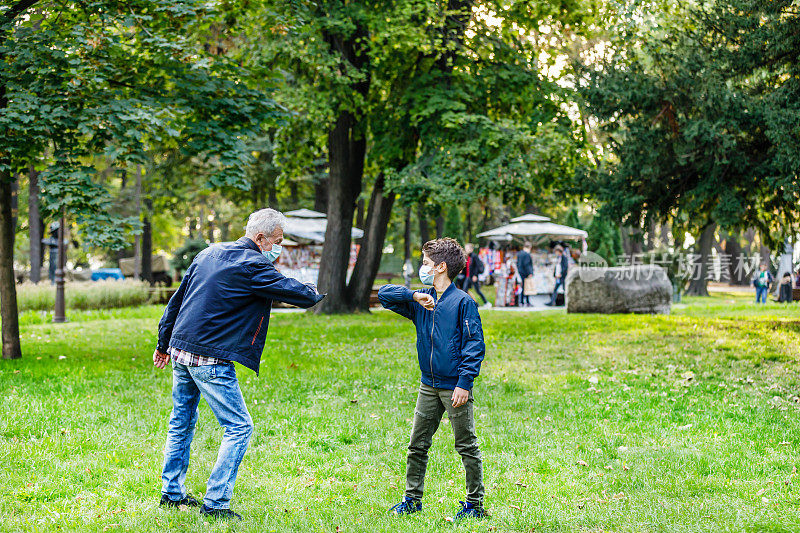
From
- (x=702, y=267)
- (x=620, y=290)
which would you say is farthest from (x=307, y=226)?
(x=702, y=267)

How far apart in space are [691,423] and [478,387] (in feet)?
8.46

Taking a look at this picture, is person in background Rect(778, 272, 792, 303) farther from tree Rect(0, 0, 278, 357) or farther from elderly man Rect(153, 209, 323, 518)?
elderly man Rect(153, 209, 323, 518)

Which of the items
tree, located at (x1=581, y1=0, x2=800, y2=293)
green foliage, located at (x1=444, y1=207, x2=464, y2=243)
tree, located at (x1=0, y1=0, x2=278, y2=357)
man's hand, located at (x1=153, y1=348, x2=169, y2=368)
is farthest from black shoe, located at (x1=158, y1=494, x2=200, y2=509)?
green foliage, located at (x1=444, y1=207, x2=464, y2=243)

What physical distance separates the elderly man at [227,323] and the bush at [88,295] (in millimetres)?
18254

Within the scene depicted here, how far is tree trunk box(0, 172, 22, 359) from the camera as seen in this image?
9.66 m

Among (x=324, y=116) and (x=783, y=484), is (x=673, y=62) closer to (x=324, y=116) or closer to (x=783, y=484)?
(x=324, y=116)

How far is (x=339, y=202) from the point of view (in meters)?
18.4

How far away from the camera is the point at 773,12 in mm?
11891

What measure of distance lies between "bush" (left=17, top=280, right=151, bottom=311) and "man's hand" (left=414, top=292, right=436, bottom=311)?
62.6 ft

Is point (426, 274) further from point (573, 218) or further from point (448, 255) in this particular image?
point (573, 218)

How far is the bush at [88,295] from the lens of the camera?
20273mm

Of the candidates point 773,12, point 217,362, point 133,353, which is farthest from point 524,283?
point 217,362

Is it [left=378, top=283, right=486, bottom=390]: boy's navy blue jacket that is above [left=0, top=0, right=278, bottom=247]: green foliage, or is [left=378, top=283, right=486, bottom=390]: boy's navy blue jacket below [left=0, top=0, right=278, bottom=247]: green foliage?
below

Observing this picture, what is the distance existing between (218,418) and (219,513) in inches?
23.0
